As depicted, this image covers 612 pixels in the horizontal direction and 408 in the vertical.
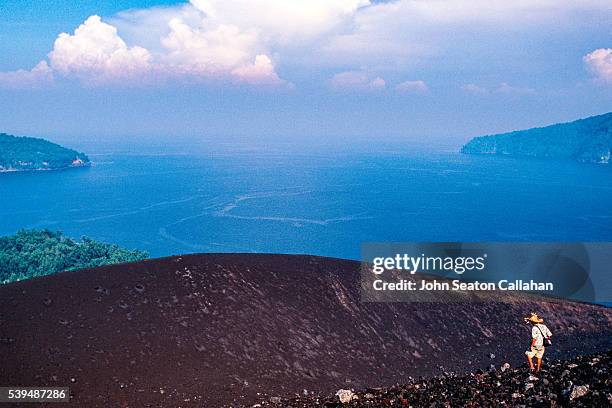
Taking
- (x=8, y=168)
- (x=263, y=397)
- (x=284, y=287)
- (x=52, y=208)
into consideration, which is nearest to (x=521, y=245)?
(x=284, y=287)

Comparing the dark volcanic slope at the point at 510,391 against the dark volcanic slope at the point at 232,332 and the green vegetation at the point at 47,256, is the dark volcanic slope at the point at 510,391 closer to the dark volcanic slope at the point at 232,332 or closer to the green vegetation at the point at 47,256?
the dark volcanic slope at the point at 232,332

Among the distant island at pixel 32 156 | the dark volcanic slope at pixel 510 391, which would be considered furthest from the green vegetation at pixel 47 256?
the distant island at pixel 32 156

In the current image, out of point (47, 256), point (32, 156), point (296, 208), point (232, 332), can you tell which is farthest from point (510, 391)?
point (32, 156)

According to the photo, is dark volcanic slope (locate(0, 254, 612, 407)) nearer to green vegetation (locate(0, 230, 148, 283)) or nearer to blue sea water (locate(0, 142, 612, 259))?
green vegetation (locate(0, 230, 148, 283))

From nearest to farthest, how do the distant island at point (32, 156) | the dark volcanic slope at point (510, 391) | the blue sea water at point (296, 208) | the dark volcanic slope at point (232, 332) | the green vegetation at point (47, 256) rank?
the dark volcanic slope at point (510, 391) → the dark volcanic slope at point (232, 332) → the green vegetation at point (47, 256) → the blue sea water at point (296, 208) → the distant island at point (32, 156)

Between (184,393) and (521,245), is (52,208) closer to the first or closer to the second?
(521,245)

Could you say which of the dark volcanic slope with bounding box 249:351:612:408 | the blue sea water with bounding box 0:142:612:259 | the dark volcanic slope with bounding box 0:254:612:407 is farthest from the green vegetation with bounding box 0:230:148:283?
the dark volcanic slope with bounding box 249:351:612:408

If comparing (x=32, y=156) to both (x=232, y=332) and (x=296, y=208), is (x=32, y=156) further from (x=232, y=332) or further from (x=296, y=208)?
(x=232, y=332)

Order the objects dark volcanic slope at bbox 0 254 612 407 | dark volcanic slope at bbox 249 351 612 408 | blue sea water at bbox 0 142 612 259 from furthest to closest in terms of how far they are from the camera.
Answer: blue sea water at bbox 0 142 612 259
dark volcanic slope at bbox 0 254 612 407
dark volcanic slope at bbox 249 351 612 408
